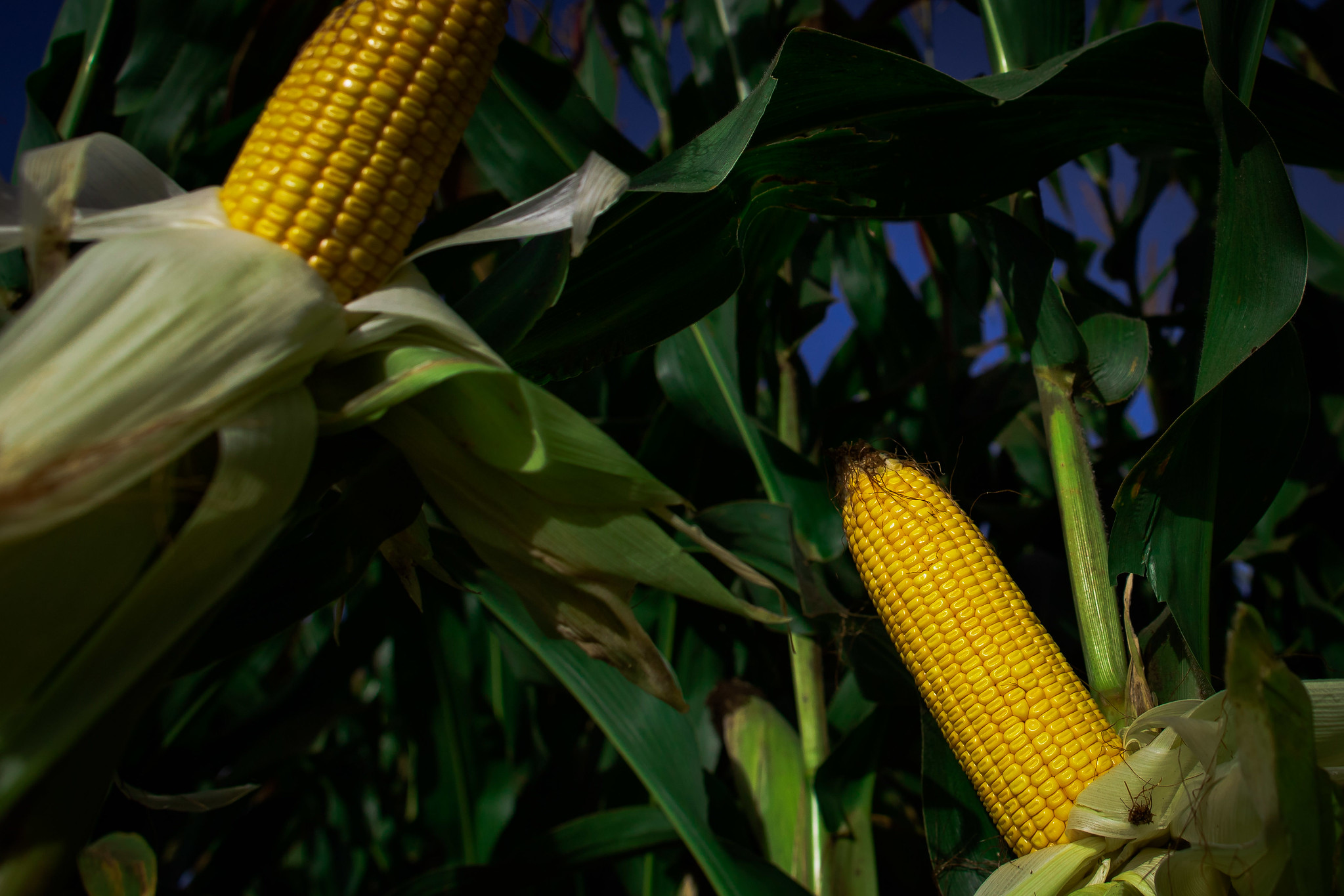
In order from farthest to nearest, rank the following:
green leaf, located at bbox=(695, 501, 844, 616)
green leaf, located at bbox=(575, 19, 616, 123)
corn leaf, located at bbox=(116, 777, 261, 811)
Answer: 1. green leaf, located at bbox=(575, 19, 616, 123)
2. green leaf, located at bbox=(695, 501, 844, 616)
3. corn leaf, located at bbox=(116, 777, 261, 811)

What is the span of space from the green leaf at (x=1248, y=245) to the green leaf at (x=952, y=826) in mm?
455

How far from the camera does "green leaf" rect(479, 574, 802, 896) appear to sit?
2.99ft

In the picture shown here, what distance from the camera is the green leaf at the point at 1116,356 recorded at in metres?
0.78

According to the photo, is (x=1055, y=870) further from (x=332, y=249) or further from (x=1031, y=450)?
(x=1031, y=450)

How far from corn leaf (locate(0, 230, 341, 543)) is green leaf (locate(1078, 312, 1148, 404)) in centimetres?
77

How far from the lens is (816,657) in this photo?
1119 mm

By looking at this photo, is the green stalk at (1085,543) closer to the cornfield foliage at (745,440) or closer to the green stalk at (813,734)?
the cornfield foliage at (745,440)

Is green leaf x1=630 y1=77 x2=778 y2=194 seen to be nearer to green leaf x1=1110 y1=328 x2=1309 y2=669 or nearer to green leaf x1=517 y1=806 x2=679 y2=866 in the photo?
green leaf x1=1110 y1=328 x2=1309 y2=669

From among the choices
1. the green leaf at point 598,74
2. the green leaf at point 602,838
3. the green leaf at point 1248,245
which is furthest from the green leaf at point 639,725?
the green leaf at point 598,74

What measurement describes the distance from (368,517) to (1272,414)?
2.82ft

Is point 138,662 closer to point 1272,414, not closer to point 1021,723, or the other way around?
point 1021,723

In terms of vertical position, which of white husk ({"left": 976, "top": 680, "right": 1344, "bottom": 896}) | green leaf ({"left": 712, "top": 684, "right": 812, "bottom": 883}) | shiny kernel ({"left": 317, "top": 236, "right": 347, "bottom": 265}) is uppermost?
shiny kernel ({"left": 317, "top": 236, "right": 347, "bottom": 265})

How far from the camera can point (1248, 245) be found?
672 millimetres

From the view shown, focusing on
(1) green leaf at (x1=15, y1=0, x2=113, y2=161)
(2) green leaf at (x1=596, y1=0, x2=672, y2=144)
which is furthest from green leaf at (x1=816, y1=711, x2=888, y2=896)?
(1) green leaf at (x1=15, y1=0, x2=113, y2=161)
